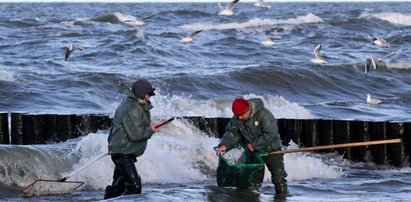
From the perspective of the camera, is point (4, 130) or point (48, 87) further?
point (48, 87)

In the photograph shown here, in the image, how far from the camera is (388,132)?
16516 mm

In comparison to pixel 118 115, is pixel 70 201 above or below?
below

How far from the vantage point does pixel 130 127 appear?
1078 centimetres

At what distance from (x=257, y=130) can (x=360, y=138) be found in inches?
221

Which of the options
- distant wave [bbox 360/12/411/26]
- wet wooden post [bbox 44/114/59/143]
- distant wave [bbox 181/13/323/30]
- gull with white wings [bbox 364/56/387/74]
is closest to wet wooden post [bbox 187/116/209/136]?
wet wooden post [bbox 44/114/59/143]

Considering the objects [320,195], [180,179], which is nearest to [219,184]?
[320,195]

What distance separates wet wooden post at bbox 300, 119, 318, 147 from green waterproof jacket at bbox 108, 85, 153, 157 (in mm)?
6415

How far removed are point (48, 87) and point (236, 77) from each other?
6.34 m

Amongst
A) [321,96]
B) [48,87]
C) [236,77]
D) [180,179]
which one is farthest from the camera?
[236,77]

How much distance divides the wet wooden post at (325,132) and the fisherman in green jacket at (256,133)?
16.6ft

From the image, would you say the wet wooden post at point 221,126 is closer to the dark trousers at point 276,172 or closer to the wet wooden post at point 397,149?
the wet wooden post at point 397,149

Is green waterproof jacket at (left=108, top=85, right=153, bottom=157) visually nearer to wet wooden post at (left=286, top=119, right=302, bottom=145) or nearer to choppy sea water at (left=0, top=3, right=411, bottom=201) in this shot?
choppy sea water at (left=0, top=3, right=411, bottom=201)

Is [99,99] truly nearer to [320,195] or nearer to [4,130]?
[4,130]

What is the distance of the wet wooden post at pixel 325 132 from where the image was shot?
16844mm
